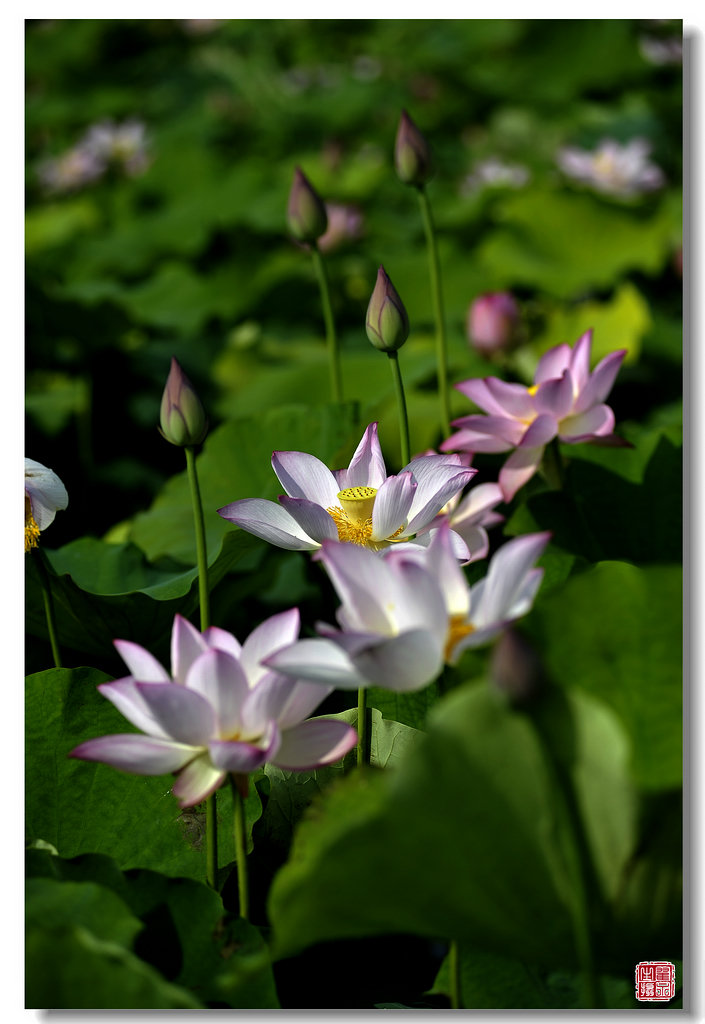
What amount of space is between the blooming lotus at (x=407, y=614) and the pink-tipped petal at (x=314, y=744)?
6 centimetres

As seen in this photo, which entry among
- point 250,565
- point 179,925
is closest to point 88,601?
point 250,565

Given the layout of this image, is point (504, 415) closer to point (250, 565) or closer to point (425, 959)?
point (250, 565)

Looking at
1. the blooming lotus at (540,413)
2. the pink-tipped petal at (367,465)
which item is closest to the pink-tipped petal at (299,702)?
the pink-tipped petal at (367,465)

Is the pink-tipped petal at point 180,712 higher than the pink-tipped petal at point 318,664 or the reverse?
the reverse

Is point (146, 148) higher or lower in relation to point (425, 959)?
higher

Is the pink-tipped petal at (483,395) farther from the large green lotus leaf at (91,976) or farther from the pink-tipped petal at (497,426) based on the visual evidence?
the large green lotus leaf at (91,976)

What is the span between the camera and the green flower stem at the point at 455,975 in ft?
1.90

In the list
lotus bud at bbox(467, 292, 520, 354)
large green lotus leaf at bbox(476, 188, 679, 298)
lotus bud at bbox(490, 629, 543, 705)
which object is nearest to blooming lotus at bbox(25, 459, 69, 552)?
lotus bud at bbox(490, 629, 543, 705)

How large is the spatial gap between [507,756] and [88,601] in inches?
19.0

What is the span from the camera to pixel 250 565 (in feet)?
3.31

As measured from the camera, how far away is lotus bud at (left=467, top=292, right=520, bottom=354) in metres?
1.48

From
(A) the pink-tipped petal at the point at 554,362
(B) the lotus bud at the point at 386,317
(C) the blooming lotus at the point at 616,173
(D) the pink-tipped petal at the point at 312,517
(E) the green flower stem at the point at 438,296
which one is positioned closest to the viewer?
(D) the pink-tipped petal at the point at 312,517

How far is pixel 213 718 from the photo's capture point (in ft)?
1.75

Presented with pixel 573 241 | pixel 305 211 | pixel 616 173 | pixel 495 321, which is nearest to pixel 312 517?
pixel 305 211
